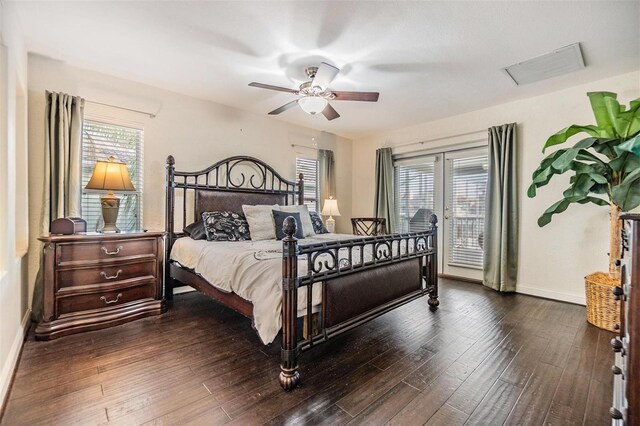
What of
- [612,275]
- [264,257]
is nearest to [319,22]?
[264,257]

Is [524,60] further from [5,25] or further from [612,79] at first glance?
[5,25]

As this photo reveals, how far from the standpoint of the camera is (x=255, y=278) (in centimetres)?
201

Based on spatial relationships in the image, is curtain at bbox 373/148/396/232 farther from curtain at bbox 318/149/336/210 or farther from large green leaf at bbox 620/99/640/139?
large green leaf at bbox 620/99/640/139

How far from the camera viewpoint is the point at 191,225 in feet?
11.5

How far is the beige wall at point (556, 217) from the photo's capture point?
331cm

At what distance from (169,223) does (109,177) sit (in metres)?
0.91

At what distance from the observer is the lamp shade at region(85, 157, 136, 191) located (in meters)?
2.66

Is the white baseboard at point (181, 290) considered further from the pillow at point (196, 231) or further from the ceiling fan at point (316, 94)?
the ceiling fan at point (316, 94)

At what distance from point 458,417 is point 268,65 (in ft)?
10.4

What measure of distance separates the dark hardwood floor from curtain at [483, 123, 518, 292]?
108cm

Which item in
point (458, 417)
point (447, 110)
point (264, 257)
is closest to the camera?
point (458, 417)

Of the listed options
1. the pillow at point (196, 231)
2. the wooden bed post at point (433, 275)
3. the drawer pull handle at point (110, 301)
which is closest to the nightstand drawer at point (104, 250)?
the drawer pull handle at point (110, 301)

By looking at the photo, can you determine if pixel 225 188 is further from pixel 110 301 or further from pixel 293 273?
pixel 293 273

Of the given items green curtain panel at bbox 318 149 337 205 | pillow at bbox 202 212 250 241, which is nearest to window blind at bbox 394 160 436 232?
green curtain panel at bbox 318 149 337 205
